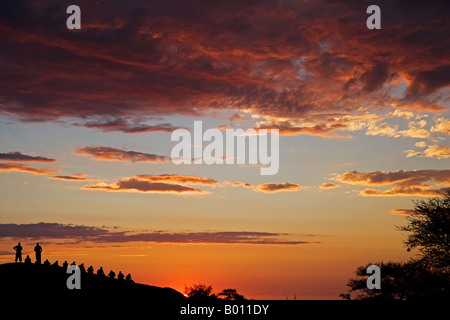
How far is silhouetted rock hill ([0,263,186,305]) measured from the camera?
5231cm

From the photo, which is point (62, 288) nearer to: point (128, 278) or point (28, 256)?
point (28, 256)

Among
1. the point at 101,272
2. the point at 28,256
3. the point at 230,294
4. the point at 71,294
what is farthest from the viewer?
the point at 230,294

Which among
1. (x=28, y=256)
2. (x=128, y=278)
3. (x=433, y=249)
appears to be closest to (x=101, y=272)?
(x=128, y=278)

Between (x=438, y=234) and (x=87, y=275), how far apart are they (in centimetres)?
3914

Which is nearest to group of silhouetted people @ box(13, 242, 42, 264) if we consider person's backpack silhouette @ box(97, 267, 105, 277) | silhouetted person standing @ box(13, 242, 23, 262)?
silhouetted person standing @ box(13, 242, 23, 262)

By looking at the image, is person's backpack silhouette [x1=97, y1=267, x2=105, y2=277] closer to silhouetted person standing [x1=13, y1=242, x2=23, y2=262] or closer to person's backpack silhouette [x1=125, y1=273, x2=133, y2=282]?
person's backpack silhouette [x1=125, y1=273, x2=133, y2=282]

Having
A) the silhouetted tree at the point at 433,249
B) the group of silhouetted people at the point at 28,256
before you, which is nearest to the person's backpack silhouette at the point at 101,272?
the group of silhouetted people at the point at 28,256

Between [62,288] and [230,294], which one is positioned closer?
[62,288]

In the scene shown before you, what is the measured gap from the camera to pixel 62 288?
178ft
